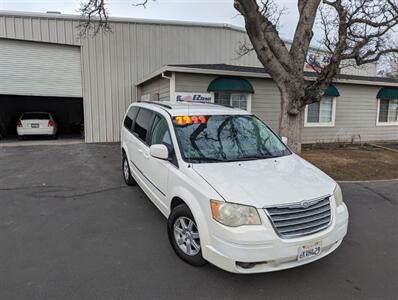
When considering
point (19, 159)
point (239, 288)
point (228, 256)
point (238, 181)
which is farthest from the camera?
point (19, 159)

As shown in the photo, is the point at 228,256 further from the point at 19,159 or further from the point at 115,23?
the point at 115,23

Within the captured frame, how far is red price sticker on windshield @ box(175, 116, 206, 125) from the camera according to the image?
3.98 meters

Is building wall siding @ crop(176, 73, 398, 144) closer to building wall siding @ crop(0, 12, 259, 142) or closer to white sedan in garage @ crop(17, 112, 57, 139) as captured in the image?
building wall siding @ crop(0, 12, 259, 142)

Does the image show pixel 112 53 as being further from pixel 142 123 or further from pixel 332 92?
pixel 332 92

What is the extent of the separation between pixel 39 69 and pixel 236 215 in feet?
44.2

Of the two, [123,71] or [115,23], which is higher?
[115,23]

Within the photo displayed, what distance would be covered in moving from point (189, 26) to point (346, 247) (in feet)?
44.8

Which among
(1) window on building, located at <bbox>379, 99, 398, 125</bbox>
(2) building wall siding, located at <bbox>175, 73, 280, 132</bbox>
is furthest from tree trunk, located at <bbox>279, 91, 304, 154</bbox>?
(1) window on building, located at <bbox>379, 99, 398, 125</bbox>

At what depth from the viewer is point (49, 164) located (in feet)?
28.1

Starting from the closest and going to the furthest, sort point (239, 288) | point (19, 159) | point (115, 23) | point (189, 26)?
point (239, 288) < point (19, 159) < point (115, 23) < point (189, 26)

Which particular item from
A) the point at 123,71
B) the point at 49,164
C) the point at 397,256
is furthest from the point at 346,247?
the point at 123,71

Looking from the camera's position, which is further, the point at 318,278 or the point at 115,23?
the point at 115,23

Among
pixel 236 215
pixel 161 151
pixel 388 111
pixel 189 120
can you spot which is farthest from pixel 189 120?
pixel 388 111

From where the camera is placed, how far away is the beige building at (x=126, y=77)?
12.0 meters
